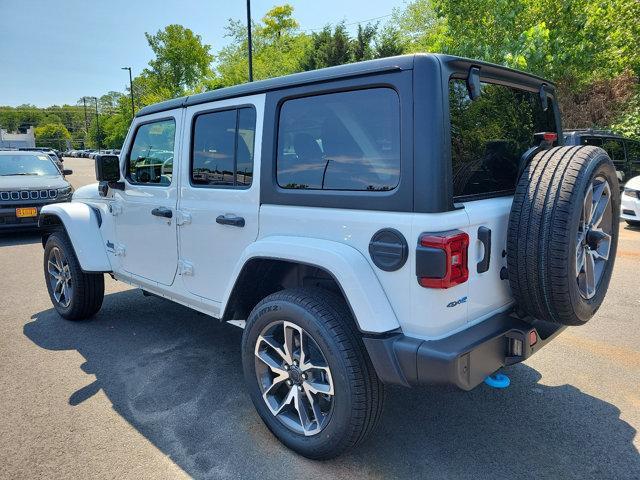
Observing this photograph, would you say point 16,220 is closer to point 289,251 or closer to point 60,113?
point 289,251

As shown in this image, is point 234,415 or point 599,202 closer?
point 599,202

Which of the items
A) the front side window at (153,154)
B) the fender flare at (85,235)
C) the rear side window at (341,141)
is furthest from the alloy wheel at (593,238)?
the fender flare at (85,235)

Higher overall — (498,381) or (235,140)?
(235,140)

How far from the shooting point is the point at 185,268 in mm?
A: 3375

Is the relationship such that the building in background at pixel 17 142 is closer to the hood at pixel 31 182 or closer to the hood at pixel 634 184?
the hood at pixel 31 182

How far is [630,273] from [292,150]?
5.51m

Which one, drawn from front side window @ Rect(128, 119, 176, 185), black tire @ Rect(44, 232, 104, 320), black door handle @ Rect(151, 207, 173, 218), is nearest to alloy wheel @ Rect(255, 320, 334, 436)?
black door handle @ Rect(151, 207, 173, 218)

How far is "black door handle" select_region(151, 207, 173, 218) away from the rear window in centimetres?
209

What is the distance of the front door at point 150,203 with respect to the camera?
11.5ft

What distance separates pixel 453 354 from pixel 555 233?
0.73 metres

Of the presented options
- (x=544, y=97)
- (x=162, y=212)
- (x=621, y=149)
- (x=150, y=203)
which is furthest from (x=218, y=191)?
(x=621, y=149)

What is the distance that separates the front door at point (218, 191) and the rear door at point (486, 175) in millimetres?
1170

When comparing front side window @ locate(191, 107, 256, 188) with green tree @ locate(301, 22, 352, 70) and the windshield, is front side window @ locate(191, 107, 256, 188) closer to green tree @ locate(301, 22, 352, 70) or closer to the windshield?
the windshield

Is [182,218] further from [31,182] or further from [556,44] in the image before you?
[556,44]
